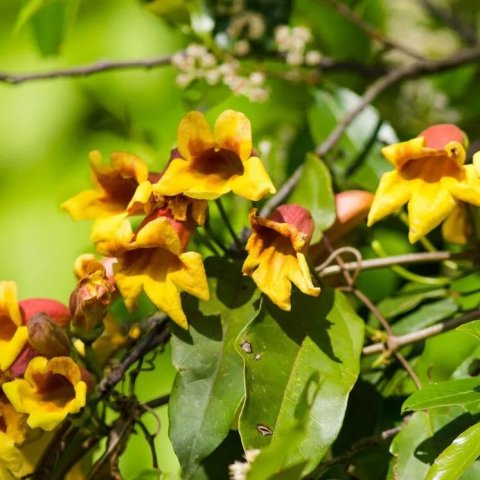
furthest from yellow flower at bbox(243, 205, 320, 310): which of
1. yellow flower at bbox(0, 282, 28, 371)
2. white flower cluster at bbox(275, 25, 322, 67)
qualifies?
white flower cluster at bbox(275, 25, 322, 67)

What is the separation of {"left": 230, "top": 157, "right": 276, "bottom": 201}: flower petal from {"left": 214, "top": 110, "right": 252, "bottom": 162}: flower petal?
1cm

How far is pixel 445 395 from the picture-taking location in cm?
67

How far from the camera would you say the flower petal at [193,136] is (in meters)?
0.76

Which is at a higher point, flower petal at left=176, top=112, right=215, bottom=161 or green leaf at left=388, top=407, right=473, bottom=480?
flower petal at left=176, top=112, right=215, bottom=161

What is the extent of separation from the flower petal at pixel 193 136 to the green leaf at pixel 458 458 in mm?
318

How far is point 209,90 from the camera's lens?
125 centimetres

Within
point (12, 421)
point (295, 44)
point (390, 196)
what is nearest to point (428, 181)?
point (390, 196)

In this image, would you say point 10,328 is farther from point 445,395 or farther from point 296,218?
point 445,395

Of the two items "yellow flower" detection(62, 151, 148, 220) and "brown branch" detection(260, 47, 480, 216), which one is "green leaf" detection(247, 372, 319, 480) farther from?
"brown branch" detection(260, 47, 480, 216)

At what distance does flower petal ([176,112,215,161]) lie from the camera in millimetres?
764

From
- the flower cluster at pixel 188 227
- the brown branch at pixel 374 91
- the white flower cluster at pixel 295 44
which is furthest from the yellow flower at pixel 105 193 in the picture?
the white flower cluster at pixel 295 44

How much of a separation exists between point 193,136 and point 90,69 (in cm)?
51

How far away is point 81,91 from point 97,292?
26.4 inches

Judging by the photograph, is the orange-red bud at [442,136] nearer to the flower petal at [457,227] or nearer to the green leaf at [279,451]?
the flower petal at [457,227]
